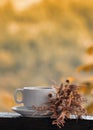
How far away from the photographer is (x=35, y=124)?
106 cm

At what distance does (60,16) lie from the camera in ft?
10.1

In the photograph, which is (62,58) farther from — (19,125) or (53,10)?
(19,125)

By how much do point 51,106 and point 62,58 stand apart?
195 cm

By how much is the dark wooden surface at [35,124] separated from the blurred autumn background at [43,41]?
1.71 m

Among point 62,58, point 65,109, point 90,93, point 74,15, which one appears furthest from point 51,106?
point 74,15

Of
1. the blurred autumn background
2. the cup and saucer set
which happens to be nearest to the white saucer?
the cup and saucer set

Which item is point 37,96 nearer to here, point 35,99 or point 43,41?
point 35,99

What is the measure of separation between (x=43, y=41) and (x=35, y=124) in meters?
1.99

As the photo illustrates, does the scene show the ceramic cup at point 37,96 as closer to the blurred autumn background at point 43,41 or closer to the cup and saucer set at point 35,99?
the cup and saucer set at point 35,99

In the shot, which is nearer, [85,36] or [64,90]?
[64,90]

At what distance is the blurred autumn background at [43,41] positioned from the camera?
287 cm

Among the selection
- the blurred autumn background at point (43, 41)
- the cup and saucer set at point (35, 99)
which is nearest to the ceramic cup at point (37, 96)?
the cup and saucer set at point (35, 99)

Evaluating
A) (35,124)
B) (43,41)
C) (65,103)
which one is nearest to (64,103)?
(65,103)

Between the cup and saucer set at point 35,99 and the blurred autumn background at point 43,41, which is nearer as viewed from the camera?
the cup and saucer set at point 35,99
